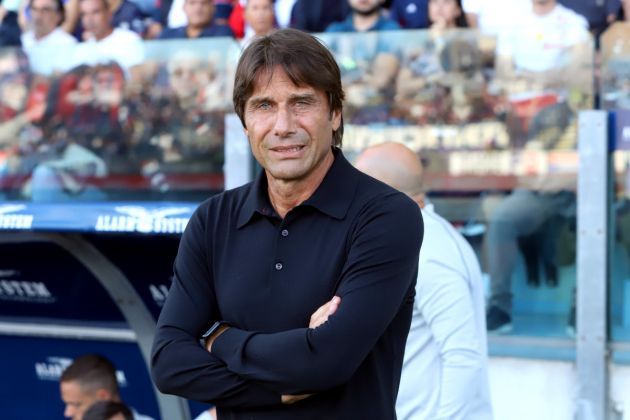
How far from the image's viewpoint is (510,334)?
16.7 feet

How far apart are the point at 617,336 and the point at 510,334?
1.65ft

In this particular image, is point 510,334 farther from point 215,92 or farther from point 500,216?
point 215,92

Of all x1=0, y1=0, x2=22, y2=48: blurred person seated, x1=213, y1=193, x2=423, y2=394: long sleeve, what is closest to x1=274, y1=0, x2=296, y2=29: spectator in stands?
x1=0, y1=0, x2=22, y2=48: blurred person seated

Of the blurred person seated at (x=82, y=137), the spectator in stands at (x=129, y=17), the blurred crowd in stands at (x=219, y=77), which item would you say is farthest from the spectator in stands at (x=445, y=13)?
the spectator in stands at (x=129, y=17)

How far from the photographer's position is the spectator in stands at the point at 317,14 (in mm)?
6109

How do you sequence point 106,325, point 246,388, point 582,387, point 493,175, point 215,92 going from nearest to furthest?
point 246,388 < point 582,387 < point 493,175 < point 215,92 < point 106,325

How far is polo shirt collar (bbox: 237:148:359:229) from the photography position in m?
2.14

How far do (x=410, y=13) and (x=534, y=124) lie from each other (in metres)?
→ 1.20

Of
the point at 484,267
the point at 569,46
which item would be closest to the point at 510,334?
the point at 484,267

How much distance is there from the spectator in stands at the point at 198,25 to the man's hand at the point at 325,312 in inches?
156

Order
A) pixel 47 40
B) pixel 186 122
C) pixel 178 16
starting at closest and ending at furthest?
1. pixel 186 122
2. pixel 178 16
3. pixel 47 40

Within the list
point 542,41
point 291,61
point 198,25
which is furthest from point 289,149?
point 198,25

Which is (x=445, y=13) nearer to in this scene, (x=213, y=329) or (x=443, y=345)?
(x=443, y=345)

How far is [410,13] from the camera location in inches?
234
